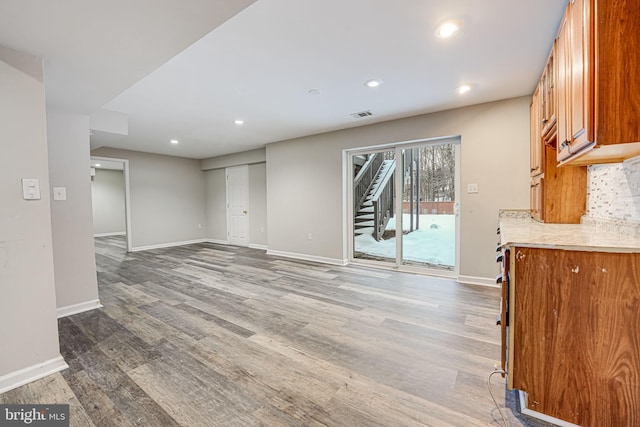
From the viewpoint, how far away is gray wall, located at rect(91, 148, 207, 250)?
6.25 m

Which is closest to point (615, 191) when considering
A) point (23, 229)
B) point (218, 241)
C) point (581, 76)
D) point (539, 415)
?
point (581, 76)

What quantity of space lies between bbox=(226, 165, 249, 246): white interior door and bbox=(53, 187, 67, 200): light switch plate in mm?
4105

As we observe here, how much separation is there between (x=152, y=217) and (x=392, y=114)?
20.2 ft

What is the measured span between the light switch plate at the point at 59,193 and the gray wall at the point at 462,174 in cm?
330

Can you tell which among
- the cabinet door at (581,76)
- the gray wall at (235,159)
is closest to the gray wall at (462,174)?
the gray wall at (235,159)

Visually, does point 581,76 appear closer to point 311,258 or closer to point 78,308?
point 311,258

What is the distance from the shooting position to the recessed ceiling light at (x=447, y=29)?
182cm

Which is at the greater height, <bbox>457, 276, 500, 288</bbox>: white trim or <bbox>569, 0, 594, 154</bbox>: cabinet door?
<bbox>569, 0, 594, 154</bbox>: cabinet door

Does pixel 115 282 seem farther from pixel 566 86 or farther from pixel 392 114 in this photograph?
pixel 566 86

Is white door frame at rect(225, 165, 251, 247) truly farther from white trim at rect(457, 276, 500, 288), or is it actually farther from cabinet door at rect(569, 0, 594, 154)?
cabinet door at rect(569, 0, 594, 154)

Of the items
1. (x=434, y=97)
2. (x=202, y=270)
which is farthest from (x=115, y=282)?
(x=434, y=97)

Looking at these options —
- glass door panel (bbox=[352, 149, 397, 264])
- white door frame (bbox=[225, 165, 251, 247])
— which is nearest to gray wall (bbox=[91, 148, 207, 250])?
white door frame (bbox=[225, 165, 251, 247])

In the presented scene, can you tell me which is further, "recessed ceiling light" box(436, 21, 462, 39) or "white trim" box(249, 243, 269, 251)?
"white trim" box(249, 243, 269, 251)

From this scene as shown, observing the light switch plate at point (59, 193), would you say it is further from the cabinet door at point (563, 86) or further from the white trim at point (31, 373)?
the cabinet door at point (563, 86)
